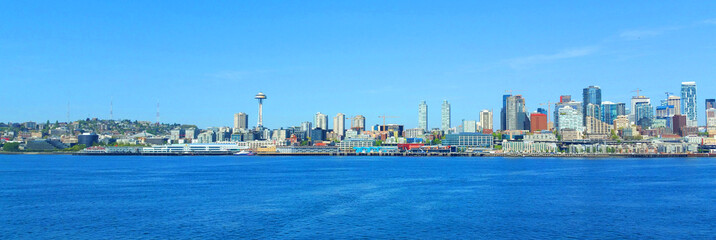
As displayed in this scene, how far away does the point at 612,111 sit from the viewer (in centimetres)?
19350

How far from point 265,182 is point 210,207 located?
1252cm

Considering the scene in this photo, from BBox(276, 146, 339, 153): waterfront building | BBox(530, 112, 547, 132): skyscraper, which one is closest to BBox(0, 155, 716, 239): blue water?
BBox(276, 146, 339, 153): waterfront building

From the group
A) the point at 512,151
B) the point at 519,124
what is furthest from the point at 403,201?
the point at 519,124

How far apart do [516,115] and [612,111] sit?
32.8m

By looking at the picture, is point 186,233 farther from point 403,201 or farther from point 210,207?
point 403,201

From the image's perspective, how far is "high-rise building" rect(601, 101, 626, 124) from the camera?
631ft

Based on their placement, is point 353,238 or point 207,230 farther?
point 207,230

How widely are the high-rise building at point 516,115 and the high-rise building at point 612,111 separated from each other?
84.8ft

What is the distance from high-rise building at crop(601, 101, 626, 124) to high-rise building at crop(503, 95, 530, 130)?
25833 millimetres

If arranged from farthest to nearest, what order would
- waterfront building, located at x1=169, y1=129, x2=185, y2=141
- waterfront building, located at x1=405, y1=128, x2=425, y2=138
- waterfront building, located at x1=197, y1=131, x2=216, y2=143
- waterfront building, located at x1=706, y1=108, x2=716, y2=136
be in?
1. waterfront building, located at x1=405, y1=128, x2=425, y2=138
2. waterfront building, located at x1=706, y1=108, x2=716, y2=136
3. waterfront building, located at x1=169, y1=129, x2=185, y2=141
4. waterfront building, located at x1=197, y1=131, x2=216, y2=143

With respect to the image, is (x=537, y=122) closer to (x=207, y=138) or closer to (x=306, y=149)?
(x=306, y=149)

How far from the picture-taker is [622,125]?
525 feet

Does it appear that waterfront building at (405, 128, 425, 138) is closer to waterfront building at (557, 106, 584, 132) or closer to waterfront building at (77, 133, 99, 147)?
waterfront building at (557, 106, 584, 132)

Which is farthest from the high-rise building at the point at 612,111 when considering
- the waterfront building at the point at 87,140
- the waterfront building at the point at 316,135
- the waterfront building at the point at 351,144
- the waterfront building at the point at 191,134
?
the waterfront building at the point at 87,140
